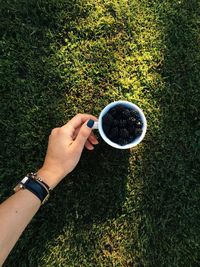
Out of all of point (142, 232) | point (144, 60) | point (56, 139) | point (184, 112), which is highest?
point (56, 139)

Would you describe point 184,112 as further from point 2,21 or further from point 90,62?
point 2,21

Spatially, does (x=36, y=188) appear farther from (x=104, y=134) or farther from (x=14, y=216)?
(x=104, y=134)

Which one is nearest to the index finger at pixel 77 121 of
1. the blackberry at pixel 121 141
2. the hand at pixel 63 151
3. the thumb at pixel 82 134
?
the hand at pixel 63 151

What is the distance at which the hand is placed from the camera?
2.46 meters

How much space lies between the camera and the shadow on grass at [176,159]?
8.93 feet

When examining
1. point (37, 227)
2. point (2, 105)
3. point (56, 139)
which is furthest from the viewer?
point (2, 105)

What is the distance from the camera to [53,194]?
2768 mm

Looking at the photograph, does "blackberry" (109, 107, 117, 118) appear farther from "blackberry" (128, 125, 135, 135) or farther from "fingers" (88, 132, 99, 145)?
"fingers" (88, 132, 99, 145)

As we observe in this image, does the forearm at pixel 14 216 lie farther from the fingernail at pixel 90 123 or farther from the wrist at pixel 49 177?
the fingernail at pixel 90 123

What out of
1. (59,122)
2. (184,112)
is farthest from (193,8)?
(59,122)

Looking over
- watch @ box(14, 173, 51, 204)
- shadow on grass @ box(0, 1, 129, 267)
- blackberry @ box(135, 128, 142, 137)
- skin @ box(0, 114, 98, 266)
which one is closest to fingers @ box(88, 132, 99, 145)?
skin @ box(0, 114, 98, 266)

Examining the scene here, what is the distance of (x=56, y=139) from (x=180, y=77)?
1.02 meters

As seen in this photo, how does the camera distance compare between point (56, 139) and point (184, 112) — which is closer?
point (56, 139)

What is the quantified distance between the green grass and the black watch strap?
1.13 ft
